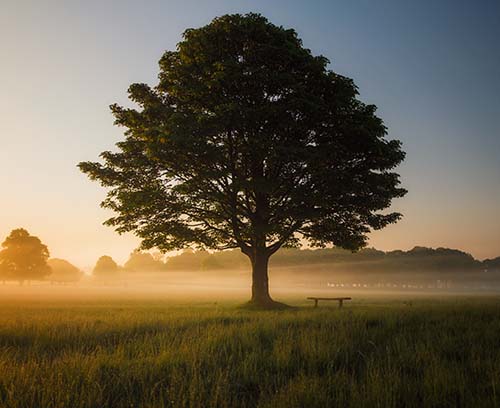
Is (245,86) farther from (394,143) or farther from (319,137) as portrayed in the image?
(394,143)

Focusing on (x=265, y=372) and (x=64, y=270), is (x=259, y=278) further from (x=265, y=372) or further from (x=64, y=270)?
(x=64, y=270)

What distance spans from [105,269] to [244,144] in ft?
487

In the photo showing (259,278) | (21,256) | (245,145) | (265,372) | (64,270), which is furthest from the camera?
(64,270)

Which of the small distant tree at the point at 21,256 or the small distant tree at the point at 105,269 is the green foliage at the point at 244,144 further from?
the small distant tree at the point at 105,269

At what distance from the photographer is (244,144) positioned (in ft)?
64.8

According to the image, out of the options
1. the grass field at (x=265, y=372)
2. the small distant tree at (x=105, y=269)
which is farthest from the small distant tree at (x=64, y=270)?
the grass field at (x=265, y=372)

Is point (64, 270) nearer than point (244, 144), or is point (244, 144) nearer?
point (244, 144)

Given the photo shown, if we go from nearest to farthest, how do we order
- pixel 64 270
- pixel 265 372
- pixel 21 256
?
pixel 265 372 → pixel 21 256 → pixel 64 270

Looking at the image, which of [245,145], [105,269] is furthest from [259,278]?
[105,269]

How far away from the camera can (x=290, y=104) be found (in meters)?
18.6

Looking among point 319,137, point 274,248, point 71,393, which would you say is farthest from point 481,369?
point 274,248

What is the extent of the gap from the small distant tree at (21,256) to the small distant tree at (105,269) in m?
67.4

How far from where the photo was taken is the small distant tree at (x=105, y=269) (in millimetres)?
146712

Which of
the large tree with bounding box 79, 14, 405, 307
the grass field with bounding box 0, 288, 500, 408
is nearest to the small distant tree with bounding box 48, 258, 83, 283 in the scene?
the large tree with bounding box 79, 14, 405, 307
